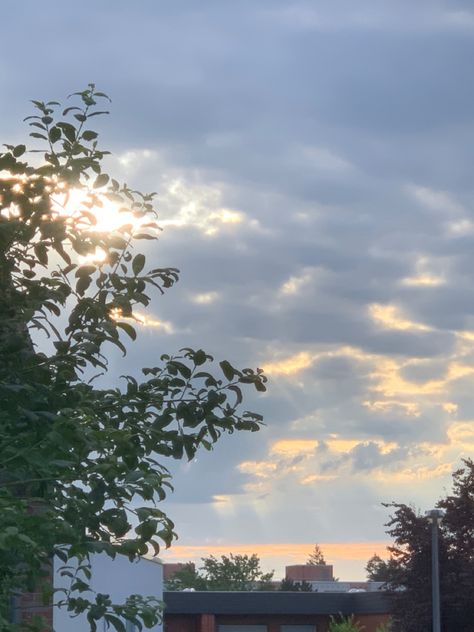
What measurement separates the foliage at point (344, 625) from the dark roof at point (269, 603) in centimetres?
50

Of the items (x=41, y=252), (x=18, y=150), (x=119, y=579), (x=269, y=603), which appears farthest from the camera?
(x=269, y=603)

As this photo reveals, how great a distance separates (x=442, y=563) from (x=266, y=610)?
60.5ft

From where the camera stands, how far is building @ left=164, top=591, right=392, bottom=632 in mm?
55219

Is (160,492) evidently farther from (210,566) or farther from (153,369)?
(210,566)

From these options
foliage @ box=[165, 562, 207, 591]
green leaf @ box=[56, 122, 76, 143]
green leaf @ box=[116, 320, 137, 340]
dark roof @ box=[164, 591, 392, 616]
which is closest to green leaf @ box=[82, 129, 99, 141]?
green leaf @ box=[56, 122, 76, 143]

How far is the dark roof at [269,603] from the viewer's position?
181 ft

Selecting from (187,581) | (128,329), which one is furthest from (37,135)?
(187,581)

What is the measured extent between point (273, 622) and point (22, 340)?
51.2m

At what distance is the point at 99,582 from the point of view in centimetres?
2733

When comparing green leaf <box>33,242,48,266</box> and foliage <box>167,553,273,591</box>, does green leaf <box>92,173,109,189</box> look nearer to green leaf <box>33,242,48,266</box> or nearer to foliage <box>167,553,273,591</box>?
green leaf <box>33,242,48,266</box>

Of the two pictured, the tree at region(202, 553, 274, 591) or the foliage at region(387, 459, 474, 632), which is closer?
the foliage at region(387, 459, 474, 632)

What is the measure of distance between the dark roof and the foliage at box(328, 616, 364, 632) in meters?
0.50

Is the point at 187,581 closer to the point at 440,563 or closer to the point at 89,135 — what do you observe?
the point at 440,563

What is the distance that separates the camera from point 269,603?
56.1m
